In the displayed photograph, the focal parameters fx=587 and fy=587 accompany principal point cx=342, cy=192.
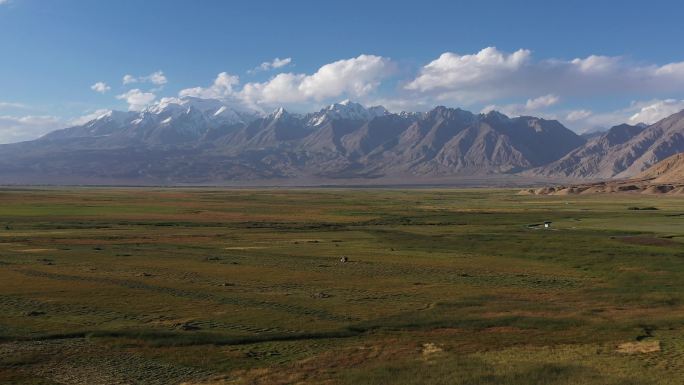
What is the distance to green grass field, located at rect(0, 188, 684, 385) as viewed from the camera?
84.2 ft

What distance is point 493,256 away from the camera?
62.4m

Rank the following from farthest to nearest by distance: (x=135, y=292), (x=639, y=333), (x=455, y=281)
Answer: (x=455, y=281) < (x=135, y=292) < (x=639, y=333)

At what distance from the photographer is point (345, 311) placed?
36.3 m

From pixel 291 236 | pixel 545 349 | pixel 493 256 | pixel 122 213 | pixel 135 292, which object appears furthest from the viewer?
pixel 122 213

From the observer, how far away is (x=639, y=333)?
3100 cm

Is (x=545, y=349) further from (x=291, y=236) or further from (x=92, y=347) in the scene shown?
(x=291, y=236)

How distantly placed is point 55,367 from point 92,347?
2862 mm

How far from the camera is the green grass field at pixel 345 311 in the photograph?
2566cm

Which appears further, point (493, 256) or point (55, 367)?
point (493, 256)

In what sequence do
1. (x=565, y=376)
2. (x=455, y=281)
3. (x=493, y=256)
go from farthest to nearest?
(x=493, y=256) → (x=455, y=281) → (x=565, y=376)

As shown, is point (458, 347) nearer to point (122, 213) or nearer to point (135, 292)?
point (135, 292)

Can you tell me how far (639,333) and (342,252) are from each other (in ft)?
123

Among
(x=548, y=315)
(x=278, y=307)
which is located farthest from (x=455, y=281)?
(x=278, y=307)

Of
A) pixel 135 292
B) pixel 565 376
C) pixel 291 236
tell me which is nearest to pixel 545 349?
pixel 565 376
